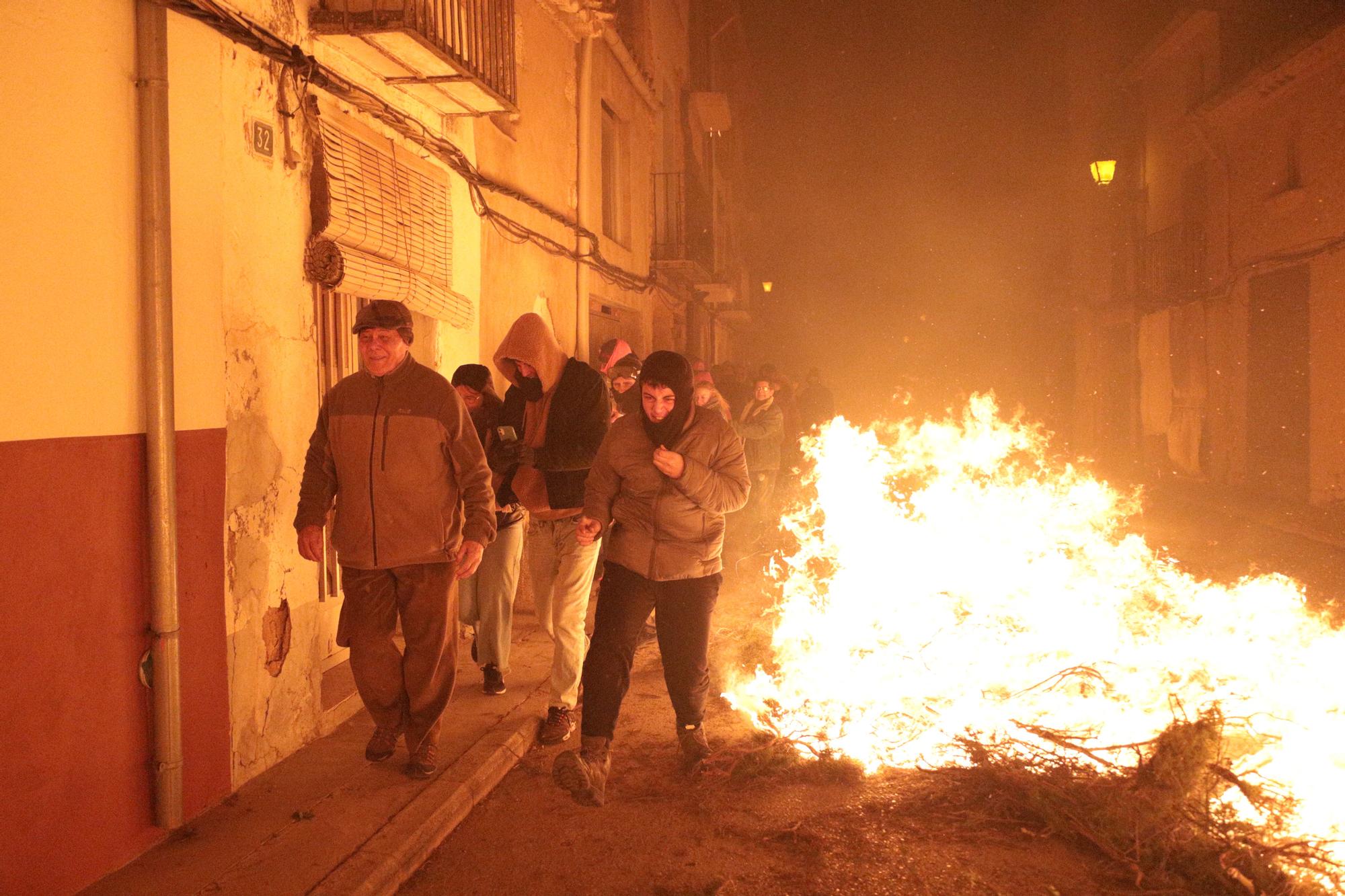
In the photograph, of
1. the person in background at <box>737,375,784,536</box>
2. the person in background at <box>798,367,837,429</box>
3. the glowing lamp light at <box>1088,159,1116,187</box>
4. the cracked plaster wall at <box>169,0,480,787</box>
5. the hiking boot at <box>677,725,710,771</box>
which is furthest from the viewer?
the glowing lamp light at <box>1088,159,1116,187</box>

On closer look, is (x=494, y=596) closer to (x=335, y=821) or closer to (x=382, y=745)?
(x=382, y=745)

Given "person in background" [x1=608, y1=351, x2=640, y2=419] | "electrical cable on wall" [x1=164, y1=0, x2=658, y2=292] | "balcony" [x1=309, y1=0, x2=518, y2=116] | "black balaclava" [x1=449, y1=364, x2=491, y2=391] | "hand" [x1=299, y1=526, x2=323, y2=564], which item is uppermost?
"balcony" [x1=309, y1=0, x2=518, y2=116]

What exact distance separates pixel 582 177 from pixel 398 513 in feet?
26.9

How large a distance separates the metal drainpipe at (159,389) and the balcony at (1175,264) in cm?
2170

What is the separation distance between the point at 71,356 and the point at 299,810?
7.02ft

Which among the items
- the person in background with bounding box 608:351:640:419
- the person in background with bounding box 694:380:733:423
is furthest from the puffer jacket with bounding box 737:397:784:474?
the person in background with bounding box 608:351:640:419

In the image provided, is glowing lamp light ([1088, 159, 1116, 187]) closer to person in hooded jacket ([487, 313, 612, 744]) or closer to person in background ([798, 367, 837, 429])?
person in background ([798, 367, 837, 429])

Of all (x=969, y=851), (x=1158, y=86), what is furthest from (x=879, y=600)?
(x=1158, y=86)

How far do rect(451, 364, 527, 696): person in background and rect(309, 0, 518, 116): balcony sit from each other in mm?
1920

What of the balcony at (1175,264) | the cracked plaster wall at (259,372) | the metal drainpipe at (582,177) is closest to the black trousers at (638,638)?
the cracked plaster wall at (259,372)

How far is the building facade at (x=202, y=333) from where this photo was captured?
3373 mm

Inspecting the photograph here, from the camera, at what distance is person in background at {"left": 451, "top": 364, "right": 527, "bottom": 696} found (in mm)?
5914

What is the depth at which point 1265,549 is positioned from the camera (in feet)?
40.4

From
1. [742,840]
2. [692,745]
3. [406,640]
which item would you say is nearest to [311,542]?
[406,640]
